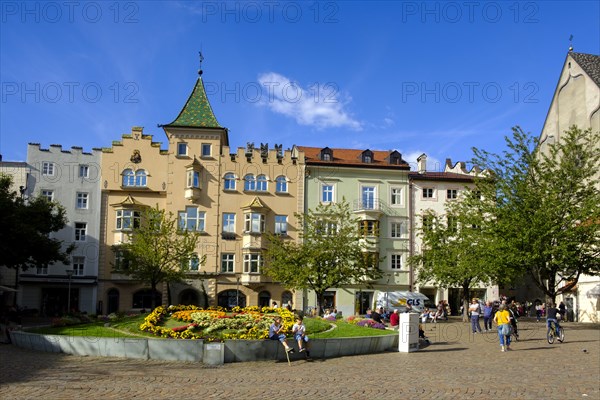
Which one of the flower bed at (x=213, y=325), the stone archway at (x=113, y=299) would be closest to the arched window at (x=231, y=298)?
the stone archway at (x=113, y=299)

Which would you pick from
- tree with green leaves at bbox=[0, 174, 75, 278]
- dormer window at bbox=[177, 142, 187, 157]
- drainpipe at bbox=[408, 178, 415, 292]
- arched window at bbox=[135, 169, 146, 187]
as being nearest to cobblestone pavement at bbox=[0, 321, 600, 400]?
tree with green leaves at bbox=[0, 174, 75, 278]

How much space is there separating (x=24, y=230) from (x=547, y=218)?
29.9 metres

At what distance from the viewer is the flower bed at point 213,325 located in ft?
69.5

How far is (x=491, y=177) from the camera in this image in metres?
38.0

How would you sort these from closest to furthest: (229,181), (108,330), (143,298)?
(108,330), (143,298), (229,181)

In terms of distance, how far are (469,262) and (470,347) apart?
18542 mm

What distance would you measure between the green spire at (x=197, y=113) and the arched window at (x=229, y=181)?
4.31 m

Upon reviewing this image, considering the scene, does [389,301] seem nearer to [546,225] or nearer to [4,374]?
[546,225]

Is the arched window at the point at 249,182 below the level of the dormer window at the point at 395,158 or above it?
below

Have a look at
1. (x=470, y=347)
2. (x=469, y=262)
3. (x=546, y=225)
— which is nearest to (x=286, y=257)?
(x=469, y=262)

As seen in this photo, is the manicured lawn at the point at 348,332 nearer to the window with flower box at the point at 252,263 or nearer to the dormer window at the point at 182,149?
the window with flower box at the point at 252,263

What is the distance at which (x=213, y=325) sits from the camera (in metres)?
22.1

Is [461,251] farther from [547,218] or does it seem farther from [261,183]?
[261,183]

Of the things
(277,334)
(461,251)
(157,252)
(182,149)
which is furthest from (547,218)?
(182,149)
